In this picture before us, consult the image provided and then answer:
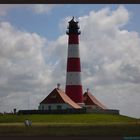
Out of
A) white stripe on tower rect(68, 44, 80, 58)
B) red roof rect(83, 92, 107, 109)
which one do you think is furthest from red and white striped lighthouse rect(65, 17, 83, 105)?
red roof rect(83, 92, 107, 109)

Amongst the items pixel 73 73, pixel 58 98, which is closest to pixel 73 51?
pixel 73 73

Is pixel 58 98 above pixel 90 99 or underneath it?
underneath

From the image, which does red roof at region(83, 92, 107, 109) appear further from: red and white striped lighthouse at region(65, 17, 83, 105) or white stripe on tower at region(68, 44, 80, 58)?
white stripe on tower at region(68, 44, 80, 58)

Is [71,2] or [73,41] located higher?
[73,41]

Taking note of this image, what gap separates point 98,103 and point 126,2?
168ft

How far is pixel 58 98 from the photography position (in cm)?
5506

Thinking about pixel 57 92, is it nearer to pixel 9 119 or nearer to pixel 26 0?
pixel 9 119

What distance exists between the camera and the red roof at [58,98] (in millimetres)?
52688

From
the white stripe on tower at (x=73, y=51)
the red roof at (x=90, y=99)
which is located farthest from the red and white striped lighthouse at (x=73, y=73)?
the red roof at (x=90, y=99)

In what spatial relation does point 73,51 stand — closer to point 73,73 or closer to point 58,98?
point 73,73

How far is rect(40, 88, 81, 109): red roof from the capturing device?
5269 centimetres

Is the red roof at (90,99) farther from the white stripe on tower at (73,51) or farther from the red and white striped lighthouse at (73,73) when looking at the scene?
the white stripe on tower at (73,51)

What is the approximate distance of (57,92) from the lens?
56.0 m
